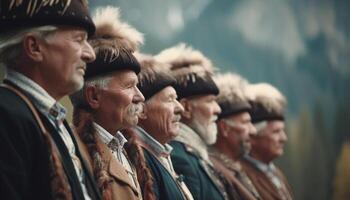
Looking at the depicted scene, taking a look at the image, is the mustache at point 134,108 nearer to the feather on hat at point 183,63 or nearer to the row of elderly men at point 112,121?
the row of elderly men at point 112,121

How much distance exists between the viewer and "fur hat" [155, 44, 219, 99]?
5031 millimetres

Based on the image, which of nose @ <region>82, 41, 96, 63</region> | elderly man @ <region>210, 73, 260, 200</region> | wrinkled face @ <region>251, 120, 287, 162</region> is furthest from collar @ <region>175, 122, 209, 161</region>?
nose @ <region>82, 41, 96, 63</region>

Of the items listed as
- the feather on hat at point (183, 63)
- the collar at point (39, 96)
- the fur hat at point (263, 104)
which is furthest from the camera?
the fur hat at point (263, 104)

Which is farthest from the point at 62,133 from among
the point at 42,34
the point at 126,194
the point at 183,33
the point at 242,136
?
the point at 183,33

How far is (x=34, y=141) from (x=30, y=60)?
318 millimetres

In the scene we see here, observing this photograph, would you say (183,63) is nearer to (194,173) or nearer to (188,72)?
(188,72)

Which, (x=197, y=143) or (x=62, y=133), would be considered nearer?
(x=62, y=133)

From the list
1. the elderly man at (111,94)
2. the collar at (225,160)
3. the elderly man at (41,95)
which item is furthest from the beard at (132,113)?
the collar at (225,160)

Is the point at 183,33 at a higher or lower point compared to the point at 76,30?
higher

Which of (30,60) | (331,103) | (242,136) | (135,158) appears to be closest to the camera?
(30,60)

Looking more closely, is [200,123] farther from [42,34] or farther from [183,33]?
[183,33]

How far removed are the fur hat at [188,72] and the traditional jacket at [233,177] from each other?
1.54 feet

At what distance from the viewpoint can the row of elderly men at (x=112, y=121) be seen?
2900 millimetres

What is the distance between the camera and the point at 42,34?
3.14m
